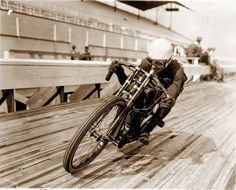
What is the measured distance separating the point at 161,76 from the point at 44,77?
2.69 m

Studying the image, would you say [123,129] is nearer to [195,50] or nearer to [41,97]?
[41,97]

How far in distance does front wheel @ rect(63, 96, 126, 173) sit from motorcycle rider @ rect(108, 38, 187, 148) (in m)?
0.20

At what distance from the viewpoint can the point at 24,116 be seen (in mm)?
4727

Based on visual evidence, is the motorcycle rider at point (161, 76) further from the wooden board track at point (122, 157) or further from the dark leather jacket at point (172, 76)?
the wooden board track at point (122, 157)

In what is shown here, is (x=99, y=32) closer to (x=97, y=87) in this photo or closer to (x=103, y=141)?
(x=97, y=87)

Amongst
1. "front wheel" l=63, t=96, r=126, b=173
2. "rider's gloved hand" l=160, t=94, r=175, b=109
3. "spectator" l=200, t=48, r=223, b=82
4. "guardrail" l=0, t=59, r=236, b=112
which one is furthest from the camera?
"spectator" l=200, t=48, r=223, b=82

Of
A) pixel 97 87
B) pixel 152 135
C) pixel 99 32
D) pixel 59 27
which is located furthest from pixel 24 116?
pixel 99 32

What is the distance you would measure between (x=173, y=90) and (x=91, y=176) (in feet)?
3.81

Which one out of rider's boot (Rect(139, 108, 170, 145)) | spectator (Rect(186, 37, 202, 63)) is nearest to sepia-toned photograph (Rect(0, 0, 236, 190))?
rider's boot (Rect(139, 108, 170, 145))

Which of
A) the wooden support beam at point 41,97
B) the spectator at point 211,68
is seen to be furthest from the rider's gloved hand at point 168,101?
the spectator at point 211,68

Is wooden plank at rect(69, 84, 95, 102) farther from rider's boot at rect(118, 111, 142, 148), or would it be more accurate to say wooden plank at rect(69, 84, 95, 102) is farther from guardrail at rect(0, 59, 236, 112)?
rider's boot at rect(118, 111, 142, 148)

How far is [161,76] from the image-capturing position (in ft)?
11.3

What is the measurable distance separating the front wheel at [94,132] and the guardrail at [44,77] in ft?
7.23

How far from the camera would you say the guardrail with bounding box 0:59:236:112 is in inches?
188
